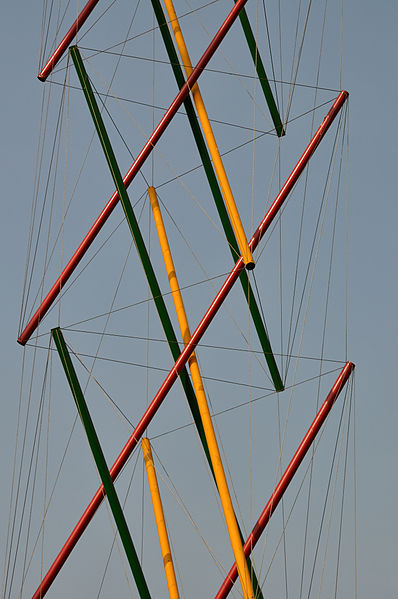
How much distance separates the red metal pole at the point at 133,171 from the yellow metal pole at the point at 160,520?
1860 millimetres

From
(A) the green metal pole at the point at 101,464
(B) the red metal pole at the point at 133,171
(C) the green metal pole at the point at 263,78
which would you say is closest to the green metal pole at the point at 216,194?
(B) the red metal pole at the point at 133,171

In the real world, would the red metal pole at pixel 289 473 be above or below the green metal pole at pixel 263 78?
below

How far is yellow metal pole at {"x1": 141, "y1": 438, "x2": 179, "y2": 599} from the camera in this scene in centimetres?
1177

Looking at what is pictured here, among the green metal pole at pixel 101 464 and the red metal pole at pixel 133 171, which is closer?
the green metal pole at pixel 101 464

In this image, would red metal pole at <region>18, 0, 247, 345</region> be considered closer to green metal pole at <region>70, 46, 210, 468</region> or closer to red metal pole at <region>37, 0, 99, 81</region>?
green metal pole at <region>70, 46, 210, 468</region>

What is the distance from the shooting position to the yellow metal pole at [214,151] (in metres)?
12.7

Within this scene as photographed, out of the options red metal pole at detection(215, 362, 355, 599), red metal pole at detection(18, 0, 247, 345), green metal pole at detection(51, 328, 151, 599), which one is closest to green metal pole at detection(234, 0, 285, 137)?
red metal pole at detection(18, 0, 247, 345)

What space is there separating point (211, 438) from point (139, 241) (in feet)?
7.19

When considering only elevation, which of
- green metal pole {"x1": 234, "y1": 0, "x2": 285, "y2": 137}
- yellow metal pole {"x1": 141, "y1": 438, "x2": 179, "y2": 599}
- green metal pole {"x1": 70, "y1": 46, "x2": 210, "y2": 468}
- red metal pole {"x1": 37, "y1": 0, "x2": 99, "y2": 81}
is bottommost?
yellow metal pole {"x1": 141, "y1": 438, "x2": 179, "y2": 599}

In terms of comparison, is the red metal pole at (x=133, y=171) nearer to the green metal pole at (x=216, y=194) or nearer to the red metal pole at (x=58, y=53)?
the green metal pole at (x=216, y=194)

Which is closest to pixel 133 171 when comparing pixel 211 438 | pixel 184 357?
pixel 184 357

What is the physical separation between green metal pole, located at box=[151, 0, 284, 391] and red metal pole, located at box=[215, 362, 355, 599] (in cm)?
89

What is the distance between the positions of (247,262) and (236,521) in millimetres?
2668

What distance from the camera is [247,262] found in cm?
1263
